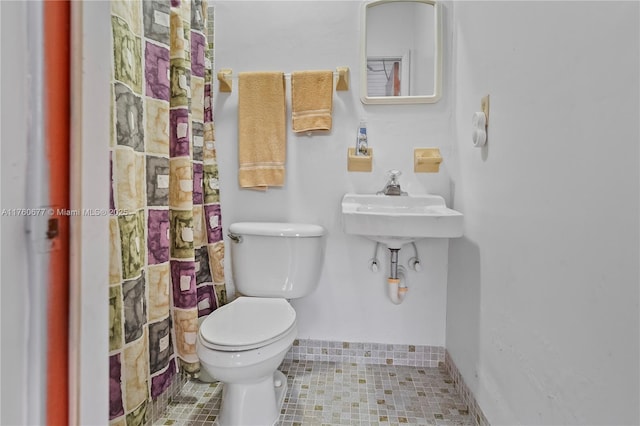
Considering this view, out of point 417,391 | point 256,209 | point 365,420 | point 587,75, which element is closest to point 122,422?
point 365,420

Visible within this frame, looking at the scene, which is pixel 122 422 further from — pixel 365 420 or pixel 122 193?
pixel 365 420

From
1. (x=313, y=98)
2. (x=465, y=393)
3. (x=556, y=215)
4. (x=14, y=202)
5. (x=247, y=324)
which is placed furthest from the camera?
(x=313, y=98)

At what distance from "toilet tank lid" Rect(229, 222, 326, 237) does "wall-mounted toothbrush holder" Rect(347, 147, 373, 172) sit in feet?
1.18

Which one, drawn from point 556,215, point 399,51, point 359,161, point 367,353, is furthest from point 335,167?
point 556,215

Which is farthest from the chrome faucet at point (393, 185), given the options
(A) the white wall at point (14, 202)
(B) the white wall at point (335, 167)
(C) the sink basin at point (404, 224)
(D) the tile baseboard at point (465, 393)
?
(A) the white wall at point (14, 202)

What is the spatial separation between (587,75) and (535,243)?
0.44 metres

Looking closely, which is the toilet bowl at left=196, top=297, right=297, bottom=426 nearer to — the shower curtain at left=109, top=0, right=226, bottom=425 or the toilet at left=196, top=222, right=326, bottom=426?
the toilet at left=196, top=222, right=326, bottom=426

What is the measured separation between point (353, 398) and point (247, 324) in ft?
2.03

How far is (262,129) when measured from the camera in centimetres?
178

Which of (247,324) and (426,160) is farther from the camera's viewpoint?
(426,160)

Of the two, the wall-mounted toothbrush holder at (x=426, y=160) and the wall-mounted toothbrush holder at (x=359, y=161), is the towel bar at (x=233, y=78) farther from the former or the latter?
the wall-mounted toothbrush holder at (x=426, y=160)

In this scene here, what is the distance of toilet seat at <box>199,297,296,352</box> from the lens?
3.90 feet

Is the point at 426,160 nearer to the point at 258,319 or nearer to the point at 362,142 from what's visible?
the point at 362,142

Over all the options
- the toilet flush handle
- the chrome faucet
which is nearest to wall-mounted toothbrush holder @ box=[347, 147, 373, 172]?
the chrome faucet
